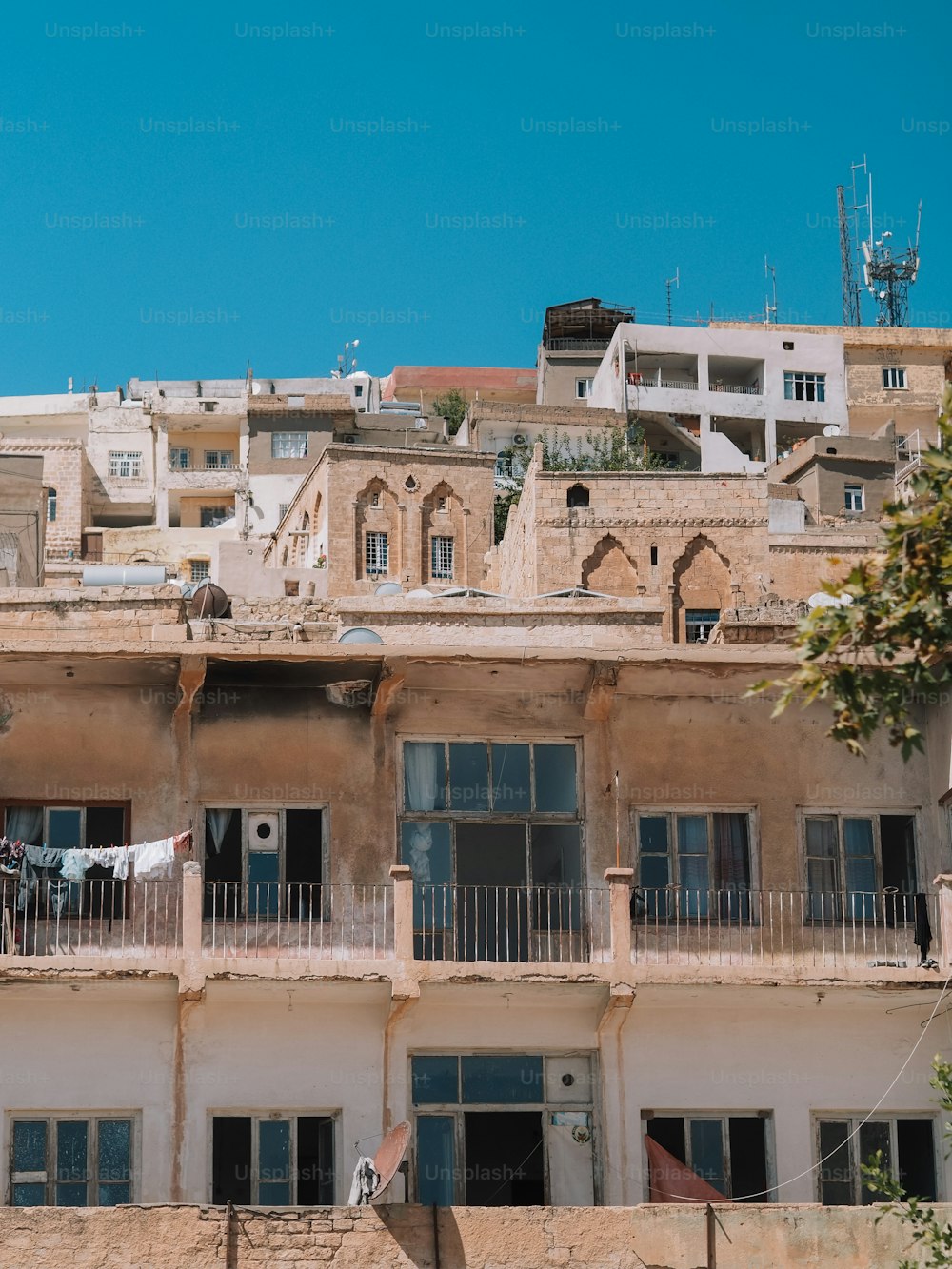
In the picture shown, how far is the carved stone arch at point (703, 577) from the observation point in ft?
163

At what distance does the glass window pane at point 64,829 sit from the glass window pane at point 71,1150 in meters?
2.92

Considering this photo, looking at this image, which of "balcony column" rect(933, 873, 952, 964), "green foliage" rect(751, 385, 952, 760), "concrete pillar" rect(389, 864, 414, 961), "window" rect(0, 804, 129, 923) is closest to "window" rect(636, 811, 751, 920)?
"balcony column" rect(933, 873, 952, 964)

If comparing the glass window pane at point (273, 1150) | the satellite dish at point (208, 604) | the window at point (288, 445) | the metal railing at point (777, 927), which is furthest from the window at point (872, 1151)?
the window at point (288, 445)

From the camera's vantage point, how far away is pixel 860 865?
23.8 meters

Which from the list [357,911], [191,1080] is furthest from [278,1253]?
[357,911]

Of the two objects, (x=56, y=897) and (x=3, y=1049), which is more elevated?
(x=56, y=897)

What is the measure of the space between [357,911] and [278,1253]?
167 inches

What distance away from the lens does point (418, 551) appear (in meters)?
59.3

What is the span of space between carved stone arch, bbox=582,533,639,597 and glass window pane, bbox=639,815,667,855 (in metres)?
25.1

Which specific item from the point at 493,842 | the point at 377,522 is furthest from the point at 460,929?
the point at 377,522

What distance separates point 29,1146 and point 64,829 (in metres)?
3.28

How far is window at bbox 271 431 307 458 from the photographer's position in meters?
75.4

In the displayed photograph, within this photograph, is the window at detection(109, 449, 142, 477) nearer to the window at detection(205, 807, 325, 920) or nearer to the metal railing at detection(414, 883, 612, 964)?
the window at detection(205, 807, 325, 920)

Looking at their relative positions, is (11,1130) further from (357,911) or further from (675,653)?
(675,653)
